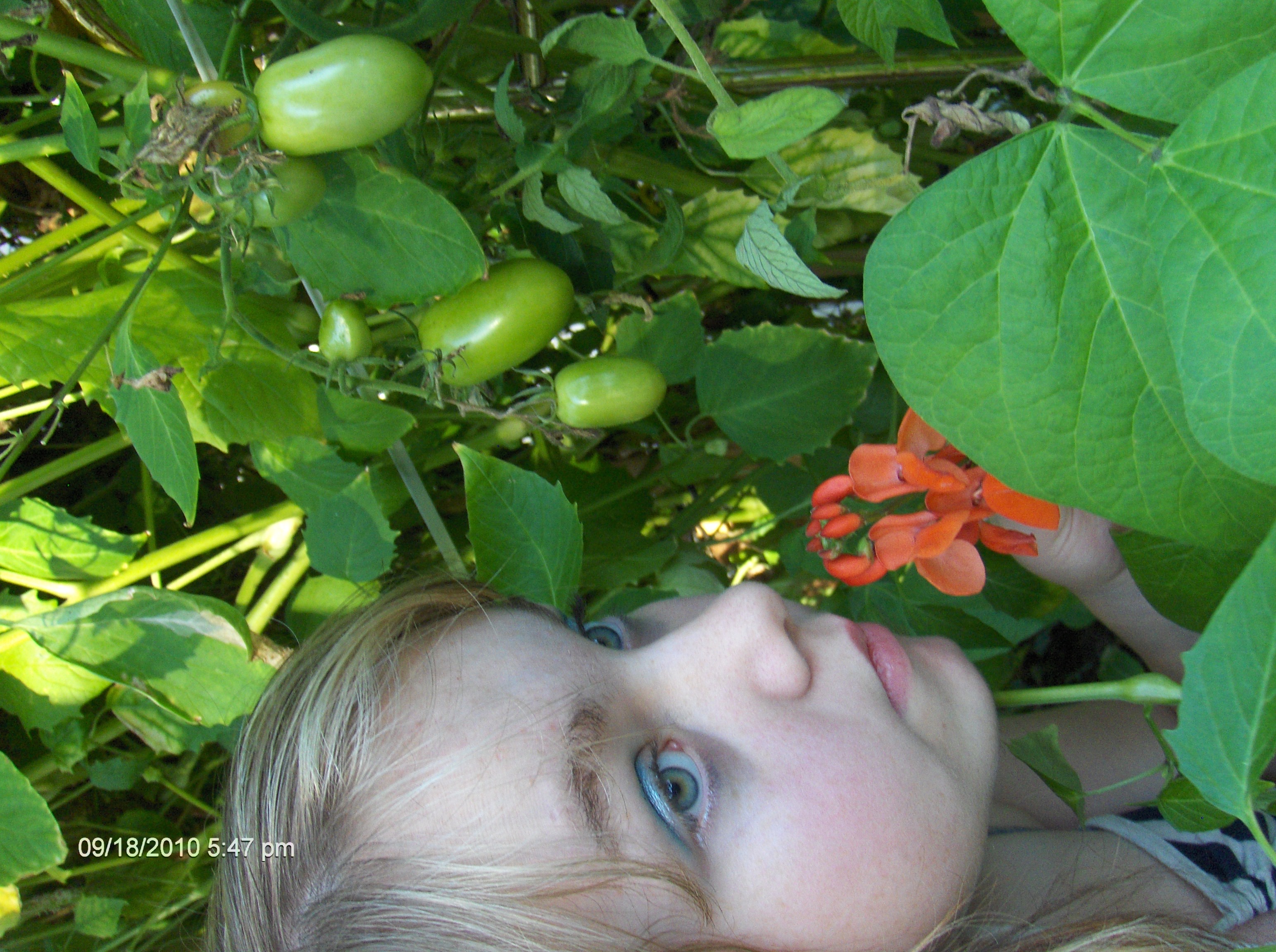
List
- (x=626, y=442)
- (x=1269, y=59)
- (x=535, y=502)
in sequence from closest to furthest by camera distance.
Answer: (x=1269, y=59), (x=535, y=502), (x=626, y=442)

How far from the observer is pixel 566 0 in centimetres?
95

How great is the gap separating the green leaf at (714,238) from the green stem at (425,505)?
315 millimetres

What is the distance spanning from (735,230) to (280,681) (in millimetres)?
610

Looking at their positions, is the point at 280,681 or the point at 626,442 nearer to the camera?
the point at 280,681

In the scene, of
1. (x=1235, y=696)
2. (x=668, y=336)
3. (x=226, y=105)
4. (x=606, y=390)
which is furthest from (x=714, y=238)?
(x=1235, y=696)

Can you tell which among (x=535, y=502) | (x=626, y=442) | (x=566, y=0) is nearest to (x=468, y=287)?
(x=535, y=502)

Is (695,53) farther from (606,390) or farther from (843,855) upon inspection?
(843,855)

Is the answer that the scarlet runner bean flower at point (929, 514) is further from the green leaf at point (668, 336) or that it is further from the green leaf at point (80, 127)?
the green leaf at point (80, 127)

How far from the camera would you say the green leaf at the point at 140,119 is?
534mm

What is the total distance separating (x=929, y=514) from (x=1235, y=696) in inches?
10.7

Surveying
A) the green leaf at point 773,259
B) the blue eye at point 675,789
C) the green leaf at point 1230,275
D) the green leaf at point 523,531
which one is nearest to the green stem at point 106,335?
the green leaf at point 523,531

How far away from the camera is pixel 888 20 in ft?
1.98

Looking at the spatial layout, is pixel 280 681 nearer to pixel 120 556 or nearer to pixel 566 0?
pixel 120 556

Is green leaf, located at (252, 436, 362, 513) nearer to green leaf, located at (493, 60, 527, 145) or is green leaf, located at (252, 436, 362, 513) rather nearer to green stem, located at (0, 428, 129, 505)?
green stem, located at (0, 428, 129, 505)
